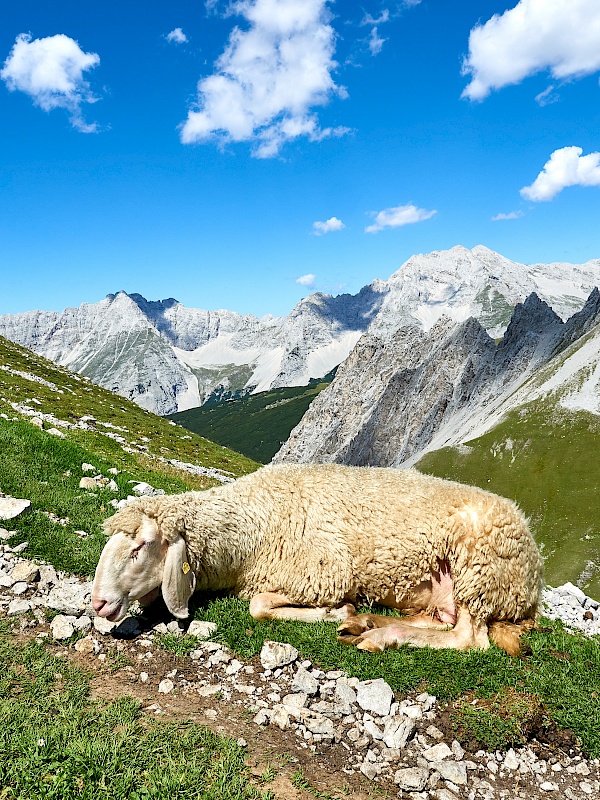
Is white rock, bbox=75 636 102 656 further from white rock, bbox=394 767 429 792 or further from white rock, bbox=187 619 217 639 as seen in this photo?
white rock, bbox=394 767 429 792

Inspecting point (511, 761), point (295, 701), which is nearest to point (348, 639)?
point (295, 701)

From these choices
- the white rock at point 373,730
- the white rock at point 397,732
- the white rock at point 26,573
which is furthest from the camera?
the white rock at point 26,573

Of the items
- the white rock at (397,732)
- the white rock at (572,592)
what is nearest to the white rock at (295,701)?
the white rock at (397,732)

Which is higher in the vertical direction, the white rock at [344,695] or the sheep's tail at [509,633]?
the sheep's tail at [509,633]

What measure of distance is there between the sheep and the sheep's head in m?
0.02

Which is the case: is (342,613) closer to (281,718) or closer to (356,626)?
(356,626)

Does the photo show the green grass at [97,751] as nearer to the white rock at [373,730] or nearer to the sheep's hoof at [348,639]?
the white rock at [373,730]

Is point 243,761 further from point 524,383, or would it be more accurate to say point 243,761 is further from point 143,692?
point 524,383

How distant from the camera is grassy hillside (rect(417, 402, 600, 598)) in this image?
98.8 metres

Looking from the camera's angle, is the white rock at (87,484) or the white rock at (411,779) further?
the white rock at (87,484)

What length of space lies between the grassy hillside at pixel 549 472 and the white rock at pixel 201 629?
320 feet

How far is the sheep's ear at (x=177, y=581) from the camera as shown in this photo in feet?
27.7

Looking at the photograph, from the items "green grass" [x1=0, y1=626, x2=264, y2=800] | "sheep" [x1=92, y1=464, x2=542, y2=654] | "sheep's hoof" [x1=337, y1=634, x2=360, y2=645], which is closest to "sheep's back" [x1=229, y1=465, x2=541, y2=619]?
"sheep" [x1=92, y1=464, x2=542, y2=654]

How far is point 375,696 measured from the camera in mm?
7121
